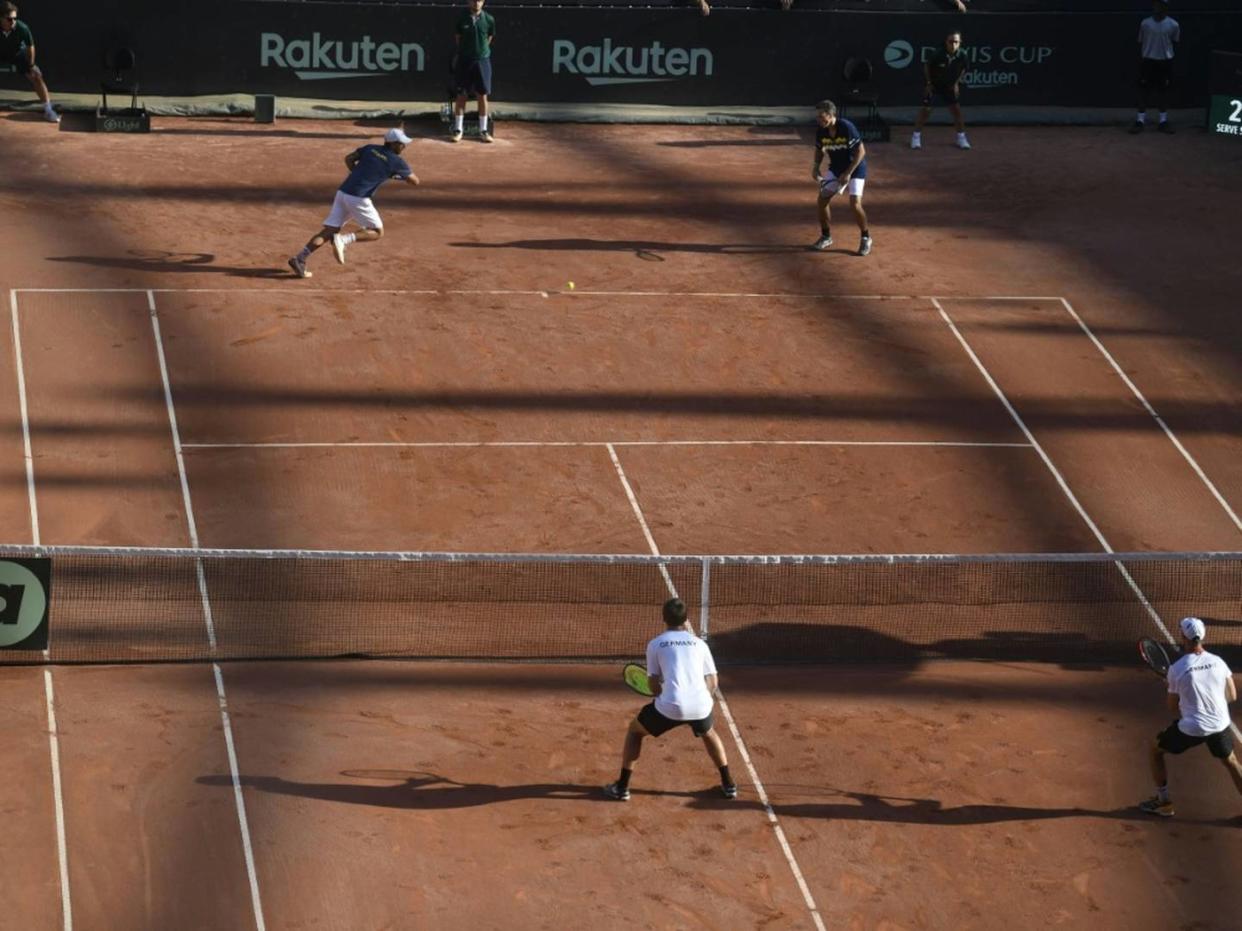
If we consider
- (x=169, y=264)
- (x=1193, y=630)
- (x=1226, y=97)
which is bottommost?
(x=169, y=264)

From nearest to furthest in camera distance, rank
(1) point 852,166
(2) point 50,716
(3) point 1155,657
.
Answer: (3) point 1155,657, (2) point 50,716, (1) point 852,166

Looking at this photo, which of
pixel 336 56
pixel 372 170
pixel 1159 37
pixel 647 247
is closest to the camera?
pixel 372 170

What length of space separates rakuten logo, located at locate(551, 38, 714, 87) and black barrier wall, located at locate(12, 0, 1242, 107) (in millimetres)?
23

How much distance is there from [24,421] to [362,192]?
210 inches

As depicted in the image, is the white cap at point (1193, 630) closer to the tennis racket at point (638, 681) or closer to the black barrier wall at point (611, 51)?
the tennis racket at point (638, 681)

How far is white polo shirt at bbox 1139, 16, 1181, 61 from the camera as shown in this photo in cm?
3322

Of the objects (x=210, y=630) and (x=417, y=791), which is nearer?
(x=417, y=791)

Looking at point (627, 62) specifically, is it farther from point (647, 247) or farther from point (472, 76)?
point (647, 247)

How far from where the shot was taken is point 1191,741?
49.5 feet

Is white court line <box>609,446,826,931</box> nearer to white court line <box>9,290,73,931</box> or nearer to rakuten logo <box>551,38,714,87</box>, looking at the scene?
white court line <box>9,290,73,931</box>

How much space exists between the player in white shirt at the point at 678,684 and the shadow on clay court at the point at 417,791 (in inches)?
29.3

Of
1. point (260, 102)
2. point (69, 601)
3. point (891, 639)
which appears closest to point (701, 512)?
point (891, 639)

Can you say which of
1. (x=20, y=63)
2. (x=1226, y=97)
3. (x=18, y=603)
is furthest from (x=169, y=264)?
(x=1226, y=97)

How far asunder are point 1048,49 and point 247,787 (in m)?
23.4
